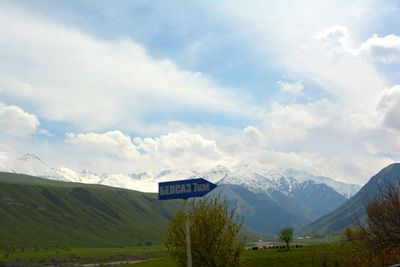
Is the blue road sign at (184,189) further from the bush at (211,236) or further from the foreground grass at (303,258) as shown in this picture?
the foreground grass at (303,258)

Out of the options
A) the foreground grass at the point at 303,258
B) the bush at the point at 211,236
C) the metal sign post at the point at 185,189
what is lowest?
the foreground grass at the point at 303,258

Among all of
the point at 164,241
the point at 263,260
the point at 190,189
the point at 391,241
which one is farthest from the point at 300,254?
the point at 190,189

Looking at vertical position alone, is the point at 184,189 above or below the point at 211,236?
above

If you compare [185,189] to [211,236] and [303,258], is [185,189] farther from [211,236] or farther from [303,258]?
[303,258]

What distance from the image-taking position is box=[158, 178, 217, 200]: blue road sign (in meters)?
18.4

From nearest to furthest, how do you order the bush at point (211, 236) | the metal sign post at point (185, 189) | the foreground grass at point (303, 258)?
the metal sign post at point (185, 189)
the bush at point (211, 236)
the foreground grass at point (303, 258)

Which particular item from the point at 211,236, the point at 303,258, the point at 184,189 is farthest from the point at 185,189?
the point at 303,258

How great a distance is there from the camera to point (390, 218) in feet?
73.8

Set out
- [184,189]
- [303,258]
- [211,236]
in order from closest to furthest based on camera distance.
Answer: [184,189] < [211,236] < [303,258]

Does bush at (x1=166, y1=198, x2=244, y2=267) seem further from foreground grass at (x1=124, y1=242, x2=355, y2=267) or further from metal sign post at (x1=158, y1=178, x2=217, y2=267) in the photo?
foreground grass at (x1=124, y1=242, x2=355, y2=267)

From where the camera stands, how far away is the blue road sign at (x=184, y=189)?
1842cm

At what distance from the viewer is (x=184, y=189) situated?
1848cm

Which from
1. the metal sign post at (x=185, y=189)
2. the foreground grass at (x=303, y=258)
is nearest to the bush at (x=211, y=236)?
the metal sign post at (x=185, y=189)

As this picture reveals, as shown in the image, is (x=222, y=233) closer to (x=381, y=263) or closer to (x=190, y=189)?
(x=381, y=263)
